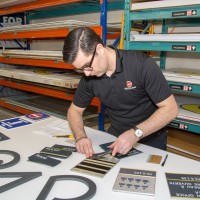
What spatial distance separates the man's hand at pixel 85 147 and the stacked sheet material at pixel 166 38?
3.21 feet

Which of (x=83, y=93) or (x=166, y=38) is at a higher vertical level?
(x=166, y=38)

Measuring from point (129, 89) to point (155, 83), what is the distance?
0.56 ft

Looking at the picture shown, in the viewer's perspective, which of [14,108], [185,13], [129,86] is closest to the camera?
[129,86]

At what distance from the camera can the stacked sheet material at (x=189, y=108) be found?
1861 millimetres

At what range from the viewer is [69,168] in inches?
42.7

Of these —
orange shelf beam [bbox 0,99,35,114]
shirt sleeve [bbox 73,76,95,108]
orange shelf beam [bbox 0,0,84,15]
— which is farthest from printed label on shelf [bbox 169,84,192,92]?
orange shelf beam [bbox 0,99,35,114]

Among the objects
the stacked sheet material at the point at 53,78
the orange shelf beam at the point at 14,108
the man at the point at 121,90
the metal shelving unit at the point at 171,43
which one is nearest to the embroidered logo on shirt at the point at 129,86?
the man at the point at 121,90

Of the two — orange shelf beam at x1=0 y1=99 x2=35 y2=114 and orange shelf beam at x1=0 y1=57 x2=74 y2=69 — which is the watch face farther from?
orange shelf beam at x1=0 y1=99 x2=35 y2=114

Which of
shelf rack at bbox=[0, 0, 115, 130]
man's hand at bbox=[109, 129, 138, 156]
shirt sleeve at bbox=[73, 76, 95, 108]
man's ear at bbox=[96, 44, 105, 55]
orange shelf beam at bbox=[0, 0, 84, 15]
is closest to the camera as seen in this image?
man's hand at bbox=[109, 129, 138, 156]

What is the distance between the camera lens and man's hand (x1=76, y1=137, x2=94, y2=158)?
3.95ft

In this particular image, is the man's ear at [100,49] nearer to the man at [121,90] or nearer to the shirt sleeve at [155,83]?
the man at [121,90]

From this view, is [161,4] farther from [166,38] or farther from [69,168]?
[69,168]

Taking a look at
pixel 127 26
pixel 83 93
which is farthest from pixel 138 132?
pixel 127 26

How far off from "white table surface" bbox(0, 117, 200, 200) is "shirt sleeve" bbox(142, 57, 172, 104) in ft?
0.89
